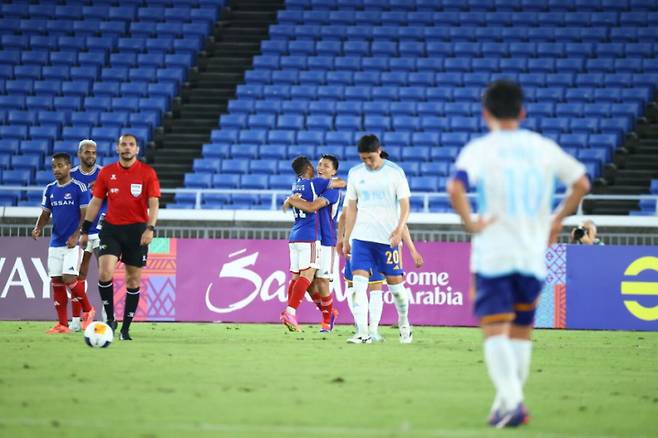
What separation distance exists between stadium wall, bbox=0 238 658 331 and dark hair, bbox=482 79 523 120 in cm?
1230

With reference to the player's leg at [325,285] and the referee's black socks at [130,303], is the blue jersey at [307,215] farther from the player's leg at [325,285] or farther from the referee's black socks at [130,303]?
the referee's black socks at [130,303]

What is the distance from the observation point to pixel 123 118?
91.7ft

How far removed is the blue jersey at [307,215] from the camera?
15.3 metres

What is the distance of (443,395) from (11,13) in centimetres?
2709

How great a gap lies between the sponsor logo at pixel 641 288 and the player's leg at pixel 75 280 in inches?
335

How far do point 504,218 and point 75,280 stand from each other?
9.54 meters

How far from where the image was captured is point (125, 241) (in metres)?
12.8

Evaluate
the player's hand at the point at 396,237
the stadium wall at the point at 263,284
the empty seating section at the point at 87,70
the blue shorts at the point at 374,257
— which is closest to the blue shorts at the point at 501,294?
the player's hand at the point at 396,237

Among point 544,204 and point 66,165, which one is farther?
point 66,165

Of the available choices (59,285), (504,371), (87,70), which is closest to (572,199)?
(504,371)

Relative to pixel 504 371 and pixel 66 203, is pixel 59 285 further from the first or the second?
pixel 504 371

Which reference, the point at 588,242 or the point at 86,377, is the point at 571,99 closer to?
the point at 588,242

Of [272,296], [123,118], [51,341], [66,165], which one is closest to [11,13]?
[123,118]

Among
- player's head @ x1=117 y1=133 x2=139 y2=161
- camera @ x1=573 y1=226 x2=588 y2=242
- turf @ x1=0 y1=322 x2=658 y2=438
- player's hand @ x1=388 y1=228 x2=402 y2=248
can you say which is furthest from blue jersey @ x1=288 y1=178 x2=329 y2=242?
camera @ x1=573 y1=226 x2=588 y2=242
